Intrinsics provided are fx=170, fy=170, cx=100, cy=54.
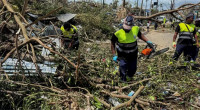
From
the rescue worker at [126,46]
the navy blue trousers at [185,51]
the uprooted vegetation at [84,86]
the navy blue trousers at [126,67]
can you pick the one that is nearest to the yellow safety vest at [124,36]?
the rescue worker at [126,46]

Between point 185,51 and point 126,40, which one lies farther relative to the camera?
point 185,51

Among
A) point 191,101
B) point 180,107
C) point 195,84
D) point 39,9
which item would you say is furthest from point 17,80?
point 39,9

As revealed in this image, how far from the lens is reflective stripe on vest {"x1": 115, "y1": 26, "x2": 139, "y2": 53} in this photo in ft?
10.0

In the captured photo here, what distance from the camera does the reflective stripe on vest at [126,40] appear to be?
10.0 ft

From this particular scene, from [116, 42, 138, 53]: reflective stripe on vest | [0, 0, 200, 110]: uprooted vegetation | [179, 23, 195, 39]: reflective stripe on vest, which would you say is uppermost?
[179, 23, 195, 39]: reflective stripe on vest

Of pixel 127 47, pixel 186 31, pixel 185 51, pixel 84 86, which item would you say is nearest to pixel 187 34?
pixel 186 31

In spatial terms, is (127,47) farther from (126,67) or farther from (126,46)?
(126,67)

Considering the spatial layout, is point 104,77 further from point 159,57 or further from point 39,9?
point 39,9

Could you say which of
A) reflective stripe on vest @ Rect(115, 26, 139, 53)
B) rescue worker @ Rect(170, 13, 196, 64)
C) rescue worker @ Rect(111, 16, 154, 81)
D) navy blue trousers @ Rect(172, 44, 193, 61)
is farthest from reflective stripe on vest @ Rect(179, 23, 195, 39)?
reflective stripe on vest @ Rect(115, 26, 139, 53)

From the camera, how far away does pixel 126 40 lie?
3064 millimetres

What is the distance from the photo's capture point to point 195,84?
3.26 metres

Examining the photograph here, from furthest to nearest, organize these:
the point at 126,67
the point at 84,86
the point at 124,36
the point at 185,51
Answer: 1. the point at 185,51
2. the point at 126,67
3. the point at 124,36
4. the point at 84,86

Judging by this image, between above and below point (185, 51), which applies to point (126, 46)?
above

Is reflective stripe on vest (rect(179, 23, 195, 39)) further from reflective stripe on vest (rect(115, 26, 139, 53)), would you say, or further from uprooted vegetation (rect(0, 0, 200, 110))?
reflective stripe on vest (rect(115, 26, 139, 53))
